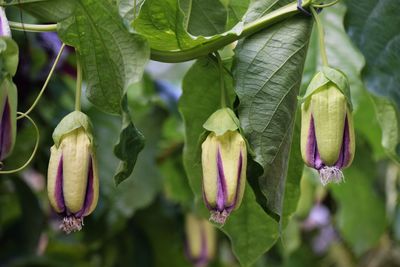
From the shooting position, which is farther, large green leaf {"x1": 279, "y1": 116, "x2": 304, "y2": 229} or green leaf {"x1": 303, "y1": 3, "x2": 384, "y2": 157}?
green leaf {"x1": 303, "y1": 3, "x2": 384, "y2": 157}

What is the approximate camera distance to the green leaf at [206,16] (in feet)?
2.41

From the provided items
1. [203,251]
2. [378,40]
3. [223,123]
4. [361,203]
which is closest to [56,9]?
[223,123]

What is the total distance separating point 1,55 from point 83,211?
0.12 meters

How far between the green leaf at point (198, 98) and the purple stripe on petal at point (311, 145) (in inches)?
5.7

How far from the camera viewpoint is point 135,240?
140 cm

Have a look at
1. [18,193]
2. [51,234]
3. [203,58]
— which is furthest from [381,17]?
[51,234]

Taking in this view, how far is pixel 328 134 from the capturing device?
60 cm

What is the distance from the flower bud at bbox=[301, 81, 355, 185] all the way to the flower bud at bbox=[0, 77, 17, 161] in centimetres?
21

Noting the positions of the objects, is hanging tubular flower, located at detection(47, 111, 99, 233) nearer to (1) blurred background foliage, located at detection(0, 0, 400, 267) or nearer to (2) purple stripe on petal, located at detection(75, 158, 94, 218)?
(2) purple stripe on petal, located at detection(75, 158, 94, 218)

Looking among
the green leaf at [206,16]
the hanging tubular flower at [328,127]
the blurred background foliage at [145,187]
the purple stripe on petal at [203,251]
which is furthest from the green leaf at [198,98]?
the purple stripe on petal at [203,251]

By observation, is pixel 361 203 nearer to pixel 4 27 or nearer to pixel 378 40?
pixel 378 40

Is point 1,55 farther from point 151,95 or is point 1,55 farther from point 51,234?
point 51,234

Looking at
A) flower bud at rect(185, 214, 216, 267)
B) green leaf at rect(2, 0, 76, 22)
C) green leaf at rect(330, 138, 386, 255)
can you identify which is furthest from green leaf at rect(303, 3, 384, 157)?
green leaf at rect(2, 0, 76, 22)

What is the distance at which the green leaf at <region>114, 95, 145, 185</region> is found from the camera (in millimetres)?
607
